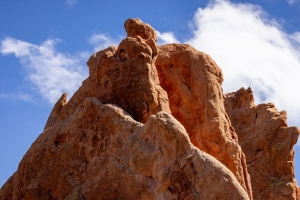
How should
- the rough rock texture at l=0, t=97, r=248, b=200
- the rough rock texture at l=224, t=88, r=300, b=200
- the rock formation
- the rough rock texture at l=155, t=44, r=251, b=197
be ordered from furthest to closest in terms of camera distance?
the rough rock texture at l=224, t=88, r=300, b=200 < the rough rock texture at l=155, t=44, r=251, b=197 < the rock formation < the rough rock texture at l=0, t=97, r=248, b=200

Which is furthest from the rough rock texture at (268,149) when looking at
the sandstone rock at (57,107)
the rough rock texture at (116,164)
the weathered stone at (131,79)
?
the rough rock texture at (116,164)

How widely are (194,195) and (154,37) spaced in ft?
25.3

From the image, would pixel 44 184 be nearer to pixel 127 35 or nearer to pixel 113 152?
pixel 113 152

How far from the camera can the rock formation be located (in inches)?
544

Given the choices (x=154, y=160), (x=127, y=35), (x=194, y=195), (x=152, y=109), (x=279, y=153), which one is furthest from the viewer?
(x=279, y=153)

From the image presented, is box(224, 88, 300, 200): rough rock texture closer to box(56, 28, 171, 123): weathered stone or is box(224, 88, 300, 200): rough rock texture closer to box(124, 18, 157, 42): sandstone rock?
box(124, 18, 157, 42): sandstone rock

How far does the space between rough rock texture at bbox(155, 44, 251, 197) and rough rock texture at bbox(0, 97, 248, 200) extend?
153 inches

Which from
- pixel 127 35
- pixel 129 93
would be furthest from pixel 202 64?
pixel 129 93

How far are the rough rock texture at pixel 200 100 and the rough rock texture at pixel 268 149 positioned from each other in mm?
9217

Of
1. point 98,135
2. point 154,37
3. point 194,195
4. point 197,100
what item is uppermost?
point 154,37

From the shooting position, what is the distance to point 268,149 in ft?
96.6

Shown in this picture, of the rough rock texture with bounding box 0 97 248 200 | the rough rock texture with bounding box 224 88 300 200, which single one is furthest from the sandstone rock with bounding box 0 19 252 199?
the rough rock texture with bounding box 224 88 300 200

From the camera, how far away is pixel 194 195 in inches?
524

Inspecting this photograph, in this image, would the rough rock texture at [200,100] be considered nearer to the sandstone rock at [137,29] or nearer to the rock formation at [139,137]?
the rock formation at [139,137]
